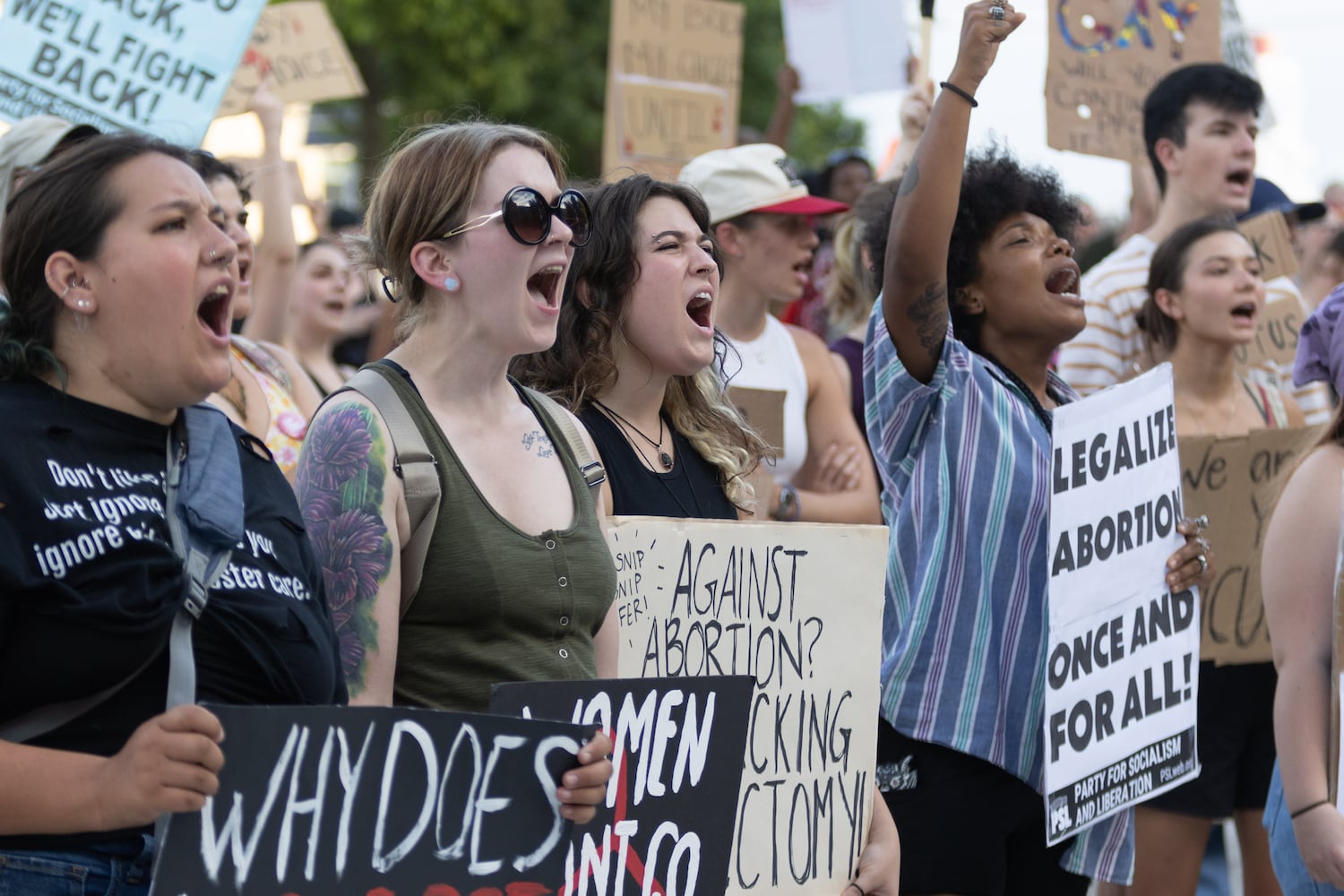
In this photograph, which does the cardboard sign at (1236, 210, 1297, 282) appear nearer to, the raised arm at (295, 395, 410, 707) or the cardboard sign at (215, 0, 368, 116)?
the cardboard sign at (215, 0, 368, 116)

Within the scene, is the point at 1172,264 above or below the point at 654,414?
above

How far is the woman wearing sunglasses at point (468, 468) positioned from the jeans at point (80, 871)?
0.43 meters

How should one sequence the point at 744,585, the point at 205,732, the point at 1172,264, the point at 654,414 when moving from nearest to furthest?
the point at 205,732 → the point at 744,585 → the point at 654,414 → the point at 1172,264

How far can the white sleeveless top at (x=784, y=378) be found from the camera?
481 centimetres

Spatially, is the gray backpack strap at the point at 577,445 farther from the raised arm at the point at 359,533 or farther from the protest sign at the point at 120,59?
the protest sign at the point at 120,59

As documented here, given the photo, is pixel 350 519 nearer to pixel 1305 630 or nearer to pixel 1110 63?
pixel 1305 630

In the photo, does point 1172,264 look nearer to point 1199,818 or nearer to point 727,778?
point 1199,818

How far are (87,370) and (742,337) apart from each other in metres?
3.09

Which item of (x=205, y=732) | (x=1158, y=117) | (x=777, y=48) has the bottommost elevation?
(x=205, y=732)

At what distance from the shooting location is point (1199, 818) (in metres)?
4.31

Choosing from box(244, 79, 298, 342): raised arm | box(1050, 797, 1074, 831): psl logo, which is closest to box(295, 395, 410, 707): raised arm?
box(1050, 797, 1074, 831): psl logo

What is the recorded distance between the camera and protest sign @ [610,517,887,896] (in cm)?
281

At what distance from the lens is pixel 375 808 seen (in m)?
2.06

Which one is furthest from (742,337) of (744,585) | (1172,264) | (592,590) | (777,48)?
(777,48)
